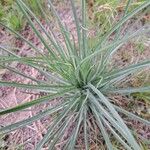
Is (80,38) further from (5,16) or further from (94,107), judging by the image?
(5,16)

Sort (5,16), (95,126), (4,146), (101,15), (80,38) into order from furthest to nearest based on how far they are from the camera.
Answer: (5,16), (101,15), (4,146), (95,126), (80,38)

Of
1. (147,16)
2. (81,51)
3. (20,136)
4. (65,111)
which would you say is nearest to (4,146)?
(20,136)

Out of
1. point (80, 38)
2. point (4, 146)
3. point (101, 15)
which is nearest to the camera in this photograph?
point (80, 38)

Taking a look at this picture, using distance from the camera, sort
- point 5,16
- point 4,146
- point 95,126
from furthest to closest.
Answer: point 5,16
point 4,146
point 95,126

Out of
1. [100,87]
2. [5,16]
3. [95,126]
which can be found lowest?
[95,126]

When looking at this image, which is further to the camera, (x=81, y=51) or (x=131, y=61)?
(x=131, y=61)

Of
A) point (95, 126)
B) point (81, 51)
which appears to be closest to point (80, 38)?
point (81, 51)

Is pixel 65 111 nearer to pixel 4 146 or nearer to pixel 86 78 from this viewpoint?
pixel 86 78

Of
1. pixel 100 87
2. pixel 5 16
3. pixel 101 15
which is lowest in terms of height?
pixel 100 87

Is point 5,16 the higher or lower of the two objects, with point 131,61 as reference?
higher
